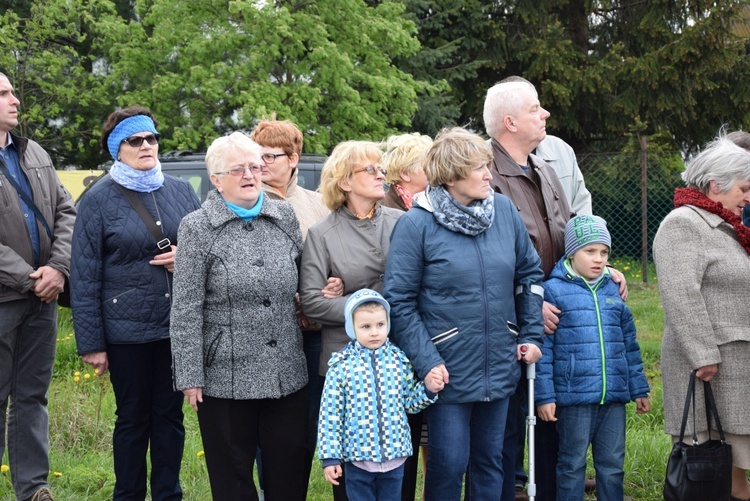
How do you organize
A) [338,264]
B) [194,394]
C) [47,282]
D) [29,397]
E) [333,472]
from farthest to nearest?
[29,397] → [47,282] → [338,264] → [194,394] → [333,472]

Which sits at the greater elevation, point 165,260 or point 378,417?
point 165,260

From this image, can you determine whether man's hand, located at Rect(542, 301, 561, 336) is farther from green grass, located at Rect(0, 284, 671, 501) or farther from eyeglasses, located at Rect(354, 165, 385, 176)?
green grass, located at Rect(0, 284, 671, 501)

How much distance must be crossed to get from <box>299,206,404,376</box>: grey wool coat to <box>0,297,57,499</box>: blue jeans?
1604 millimetres

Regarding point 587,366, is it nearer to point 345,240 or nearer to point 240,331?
point 345,240

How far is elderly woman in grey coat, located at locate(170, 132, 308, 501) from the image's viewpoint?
3836 millimetres

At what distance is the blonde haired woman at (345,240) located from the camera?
4.03 meters

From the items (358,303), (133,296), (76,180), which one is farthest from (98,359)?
(76,180)

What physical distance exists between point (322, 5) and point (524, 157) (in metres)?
9.49

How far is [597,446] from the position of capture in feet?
14.1

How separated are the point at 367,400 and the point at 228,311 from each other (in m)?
0.73

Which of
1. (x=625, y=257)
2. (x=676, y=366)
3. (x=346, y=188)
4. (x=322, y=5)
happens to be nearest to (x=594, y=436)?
(x=676, y=366)

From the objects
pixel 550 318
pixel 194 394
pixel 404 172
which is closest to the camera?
pixel 194 394

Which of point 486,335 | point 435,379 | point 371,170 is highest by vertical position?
point 371,170

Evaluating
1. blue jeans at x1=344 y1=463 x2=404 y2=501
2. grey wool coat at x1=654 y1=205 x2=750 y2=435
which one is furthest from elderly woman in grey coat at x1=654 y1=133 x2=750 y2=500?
blue jeans at x1=344 y1=463 x2=404 y2=501
